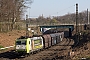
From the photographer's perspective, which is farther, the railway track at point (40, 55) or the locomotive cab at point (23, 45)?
the locomotive cab at point (23, 45)

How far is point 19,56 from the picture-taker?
4075cm

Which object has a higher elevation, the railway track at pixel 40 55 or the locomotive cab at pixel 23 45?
the locomotive cab at pixel 23 45

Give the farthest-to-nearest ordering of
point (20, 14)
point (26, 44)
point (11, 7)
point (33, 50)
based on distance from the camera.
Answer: point (20, 14) → point (11, 7) → point (33, 50) → point (26, 44)

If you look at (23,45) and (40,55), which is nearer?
(23,45)

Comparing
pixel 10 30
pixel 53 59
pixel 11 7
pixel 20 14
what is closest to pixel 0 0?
pixel 11 7

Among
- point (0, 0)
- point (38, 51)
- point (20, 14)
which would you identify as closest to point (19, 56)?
point (38, 51)

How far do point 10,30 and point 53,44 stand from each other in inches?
886

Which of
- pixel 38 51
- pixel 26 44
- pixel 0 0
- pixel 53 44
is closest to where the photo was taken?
pixel 26 44

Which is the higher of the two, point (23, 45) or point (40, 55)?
point (23, 45)

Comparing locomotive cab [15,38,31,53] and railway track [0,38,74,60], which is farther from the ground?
locomotive cab [15,38,31,53]

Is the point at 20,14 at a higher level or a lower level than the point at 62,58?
higher

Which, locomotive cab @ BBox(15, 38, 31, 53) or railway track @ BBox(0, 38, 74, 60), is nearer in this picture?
railway track @ BBox(0, 38, 74, 60)

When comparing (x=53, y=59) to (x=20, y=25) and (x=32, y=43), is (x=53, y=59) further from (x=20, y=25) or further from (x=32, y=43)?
(x=20, y=25)

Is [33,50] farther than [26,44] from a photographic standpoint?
Yes
